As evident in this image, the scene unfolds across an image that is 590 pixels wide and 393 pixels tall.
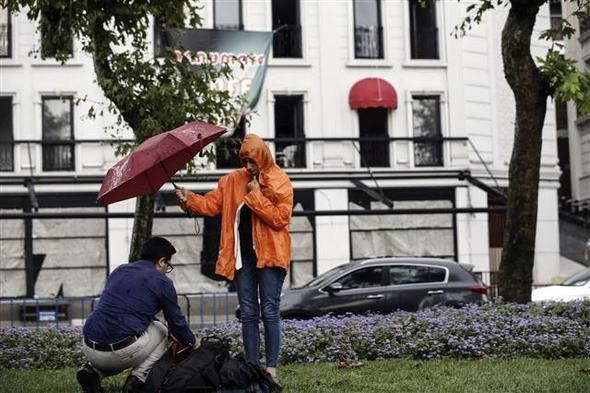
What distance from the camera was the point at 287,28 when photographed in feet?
109

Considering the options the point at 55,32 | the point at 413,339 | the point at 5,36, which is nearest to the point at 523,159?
the point at 413,339

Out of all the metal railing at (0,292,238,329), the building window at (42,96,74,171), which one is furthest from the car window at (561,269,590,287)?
the building window at (42,96,74,171)

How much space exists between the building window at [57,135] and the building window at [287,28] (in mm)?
6552

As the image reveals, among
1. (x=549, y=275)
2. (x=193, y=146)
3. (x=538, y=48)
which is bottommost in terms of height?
(x=549, y=275)

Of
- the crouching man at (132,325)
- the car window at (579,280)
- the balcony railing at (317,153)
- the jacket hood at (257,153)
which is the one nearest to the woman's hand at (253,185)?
the jacket hood at (257,153)

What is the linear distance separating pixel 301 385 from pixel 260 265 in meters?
1.22

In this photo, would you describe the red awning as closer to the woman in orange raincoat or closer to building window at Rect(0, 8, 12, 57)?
building window at Rect(0, 8, 12, 57)

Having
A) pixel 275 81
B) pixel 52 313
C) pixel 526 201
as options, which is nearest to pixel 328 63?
A: pixel 275 81

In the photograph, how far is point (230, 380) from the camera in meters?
7.64

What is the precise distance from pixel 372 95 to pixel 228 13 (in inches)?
198

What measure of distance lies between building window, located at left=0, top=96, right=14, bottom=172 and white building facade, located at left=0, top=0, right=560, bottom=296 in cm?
3

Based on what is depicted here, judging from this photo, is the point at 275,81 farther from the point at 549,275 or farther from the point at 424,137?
the point at 549,275

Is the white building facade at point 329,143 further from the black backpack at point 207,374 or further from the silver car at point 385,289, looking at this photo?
the black backpack at point 207,374

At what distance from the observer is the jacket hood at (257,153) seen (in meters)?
8.28
